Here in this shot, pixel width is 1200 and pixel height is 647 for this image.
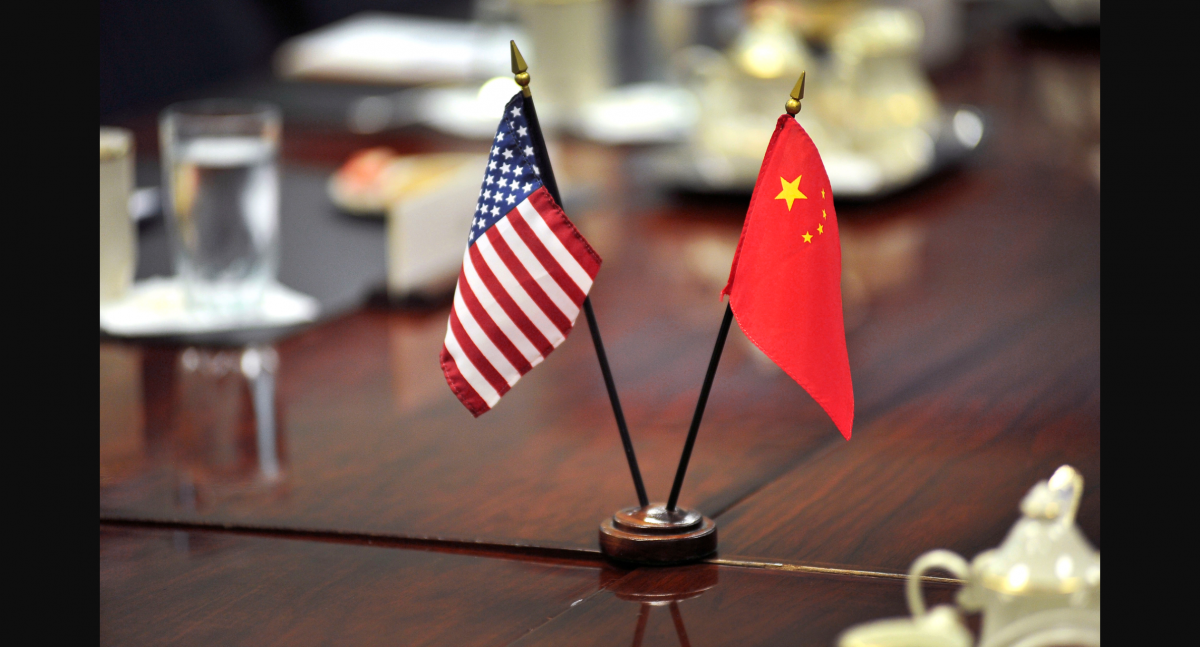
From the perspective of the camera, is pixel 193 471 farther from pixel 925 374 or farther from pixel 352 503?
pixel 925 374

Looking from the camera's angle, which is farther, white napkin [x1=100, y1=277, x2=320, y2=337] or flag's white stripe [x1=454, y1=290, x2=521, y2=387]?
white napkin [x1=100, y1=277, x2=320, y2=337]

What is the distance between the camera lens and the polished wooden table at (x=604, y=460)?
903 mm

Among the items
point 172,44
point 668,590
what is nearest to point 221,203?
point 668,590

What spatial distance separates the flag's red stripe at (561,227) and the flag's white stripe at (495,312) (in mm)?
56

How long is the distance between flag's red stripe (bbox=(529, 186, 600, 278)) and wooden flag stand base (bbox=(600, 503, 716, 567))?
17 centimetres

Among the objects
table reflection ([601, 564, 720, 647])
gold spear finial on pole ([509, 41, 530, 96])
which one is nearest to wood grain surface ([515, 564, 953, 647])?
table reflection ([601, 564, 720, 647])

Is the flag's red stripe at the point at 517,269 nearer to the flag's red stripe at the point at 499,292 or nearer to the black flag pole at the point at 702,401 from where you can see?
the flag's red stripe at the point at 499,292

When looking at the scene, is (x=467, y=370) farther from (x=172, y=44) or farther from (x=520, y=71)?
(x=172, y=44)

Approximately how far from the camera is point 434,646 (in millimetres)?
846

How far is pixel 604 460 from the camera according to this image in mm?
1173

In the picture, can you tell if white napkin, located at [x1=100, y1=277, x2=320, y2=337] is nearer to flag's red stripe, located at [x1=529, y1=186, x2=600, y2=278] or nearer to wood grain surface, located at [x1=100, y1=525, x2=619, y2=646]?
wood grain surface, located at [x1=100, y1=525, x2=619, y2=646]

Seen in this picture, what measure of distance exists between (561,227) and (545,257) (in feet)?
0.07

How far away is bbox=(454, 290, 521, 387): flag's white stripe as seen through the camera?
0.93 metres

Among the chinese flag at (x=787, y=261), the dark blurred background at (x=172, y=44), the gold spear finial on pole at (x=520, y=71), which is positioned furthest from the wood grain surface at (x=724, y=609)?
the dark blurred background at (x=172, y=44)
